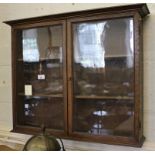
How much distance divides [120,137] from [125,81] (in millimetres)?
370

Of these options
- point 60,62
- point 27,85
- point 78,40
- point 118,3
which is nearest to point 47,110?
point 27,85

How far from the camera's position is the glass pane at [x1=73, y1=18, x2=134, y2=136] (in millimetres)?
1762

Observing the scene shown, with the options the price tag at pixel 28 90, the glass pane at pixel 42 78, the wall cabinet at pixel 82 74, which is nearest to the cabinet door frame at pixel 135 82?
the wall cabinet at pixel 82 74

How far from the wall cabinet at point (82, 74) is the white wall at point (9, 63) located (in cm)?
11

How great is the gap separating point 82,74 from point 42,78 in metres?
0.36

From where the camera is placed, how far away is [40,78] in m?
2.09

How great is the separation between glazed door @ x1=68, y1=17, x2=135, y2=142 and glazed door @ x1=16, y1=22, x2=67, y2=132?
4.9 inches

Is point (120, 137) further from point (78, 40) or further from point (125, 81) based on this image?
point (78, 40)

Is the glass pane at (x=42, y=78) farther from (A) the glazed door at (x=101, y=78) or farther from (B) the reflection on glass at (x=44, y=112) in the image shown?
(A) the glazed door at (x=101, y=78)

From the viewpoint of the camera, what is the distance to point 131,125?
1.74 m

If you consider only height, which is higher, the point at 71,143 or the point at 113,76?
the point at 113,76

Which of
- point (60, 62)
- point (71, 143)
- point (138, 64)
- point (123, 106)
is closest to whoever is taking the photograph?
point (138, 64)

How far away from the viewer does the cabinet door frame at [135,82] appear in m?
1.66

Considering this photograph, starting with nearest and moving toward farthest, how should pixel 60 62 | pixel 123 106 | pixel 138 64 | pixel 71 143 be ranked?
pixel 138 64 → pixel 123 106 → pixel 60 62 → pixel 71 143
